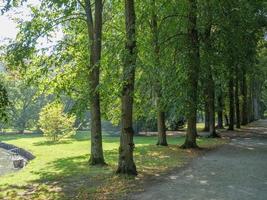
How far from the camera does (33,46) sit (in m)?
17.3

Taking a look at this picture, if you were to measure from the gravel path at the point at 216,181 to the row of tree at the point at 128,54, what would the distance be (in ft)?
6.93

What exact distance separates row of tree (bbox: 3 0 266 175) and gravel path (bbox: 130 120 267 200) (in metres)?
2.11

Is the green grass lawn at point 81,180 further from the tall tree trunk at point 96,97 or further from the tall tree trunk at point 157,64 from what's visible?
the tall tree trunk at point 157,64

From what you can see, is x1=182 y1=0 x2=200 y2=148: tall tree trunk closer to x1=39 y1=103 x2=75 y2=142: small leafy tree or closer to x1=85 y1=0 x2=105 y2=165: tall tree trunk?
x1=85 y1=0 x2=105 y2=165: tall tree trunk

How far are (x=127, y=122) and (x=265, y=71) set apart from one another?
46128 mm

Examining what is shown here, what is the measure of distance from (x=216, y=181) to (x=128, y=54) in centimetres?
457

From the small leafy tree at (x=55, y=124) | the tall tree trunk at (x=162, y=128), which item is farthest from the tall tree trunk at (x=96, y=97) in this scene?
the small leafy tree at (x=55, y=124)

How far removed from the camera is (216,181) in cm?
1289

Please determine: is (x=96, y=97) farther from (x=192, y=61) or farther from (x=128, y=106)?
(x=192, y=61)

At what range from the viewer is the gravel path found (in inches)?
425

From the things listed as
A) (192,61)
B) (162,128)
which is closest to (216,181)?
(192,61)

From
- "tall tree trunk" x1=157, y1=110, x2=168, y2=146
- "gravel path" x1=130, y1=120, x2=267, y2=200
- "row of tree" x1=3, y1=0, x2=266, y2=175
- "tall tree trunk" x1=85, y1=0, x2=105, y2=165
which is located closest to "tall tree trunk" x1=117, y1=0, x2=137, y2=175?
"row of tree" x1=3, y1=0, x2=266, y2=175

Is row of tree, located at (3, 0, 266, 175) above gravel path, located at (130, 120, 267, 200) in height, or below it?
above

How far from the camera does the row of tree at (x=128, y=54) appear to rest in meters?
14.7
